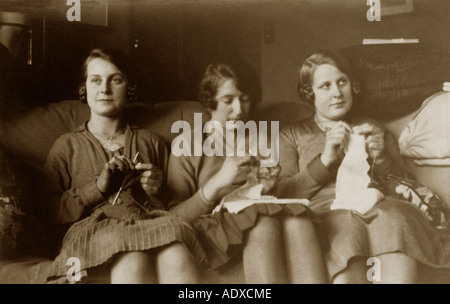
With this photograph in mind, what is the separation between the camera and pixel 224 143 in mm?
1799

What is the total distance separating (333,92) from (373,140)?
0.61 ft

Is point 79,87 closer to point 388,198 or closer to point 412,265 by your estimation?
point 388,198

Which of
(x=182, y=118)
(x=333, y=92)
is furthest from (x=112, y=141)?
(x=333, y=92)

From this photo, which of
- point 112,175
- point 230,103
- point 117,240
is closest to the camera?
point 117,240

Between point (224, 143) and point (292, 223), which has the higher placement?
point (224, 143)

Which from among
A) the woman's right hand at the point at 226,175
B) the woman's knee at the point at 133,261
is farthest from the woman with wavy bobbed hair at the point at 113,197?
the woman's right hand at the point at 226,175

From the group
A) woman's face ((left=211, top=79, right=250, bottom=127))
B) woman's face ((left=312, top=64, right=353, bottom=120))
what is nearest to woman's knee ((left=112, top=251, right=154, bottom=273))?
woman's face ((left=211, top=79, right=250, bottom=127))

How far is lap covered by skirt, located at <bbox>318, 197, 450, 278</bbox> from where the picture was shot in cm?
163

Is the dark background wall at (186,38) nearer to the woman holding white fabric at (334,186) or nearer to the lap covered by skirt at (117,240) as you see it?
the woman holding white fabric at (334,186)

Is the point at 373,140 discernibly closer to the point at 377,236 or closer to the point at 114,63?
the point at 377,236

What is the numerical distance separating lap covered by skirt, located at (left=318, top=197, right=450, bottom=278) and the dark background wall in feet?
1.39

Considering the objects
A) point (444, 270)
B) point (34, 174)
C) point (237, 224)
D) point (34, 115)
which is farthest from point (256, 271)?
point (34, 115)

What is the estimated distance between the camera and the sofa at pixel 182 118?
5.41 ft
